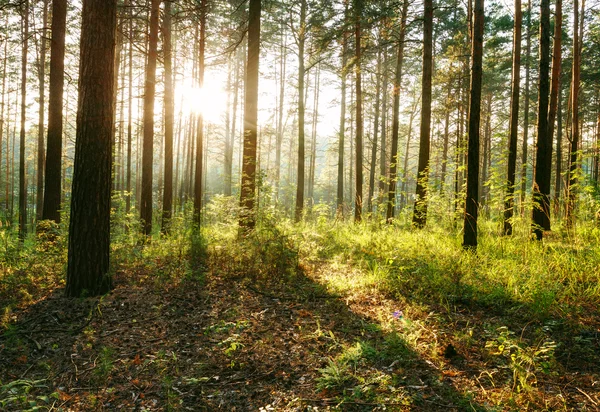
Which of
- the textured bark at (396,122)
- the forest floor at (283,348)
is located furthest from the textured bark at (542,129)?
the textured bark at (396,122)

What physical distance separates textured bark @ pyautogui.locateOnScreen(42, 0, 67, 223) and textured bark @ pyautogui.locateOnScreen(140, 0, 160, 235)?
6.74ft

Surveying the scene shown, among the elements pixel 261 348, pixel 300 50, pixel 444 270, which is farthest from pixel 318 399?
pixel 300 50

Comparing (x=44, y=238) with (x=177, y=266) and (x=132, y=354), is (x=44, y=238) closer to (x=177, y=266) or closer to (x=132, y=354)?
(x=177, y=266)

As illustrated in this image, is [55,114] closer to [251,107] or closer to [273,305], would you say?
[251,107]

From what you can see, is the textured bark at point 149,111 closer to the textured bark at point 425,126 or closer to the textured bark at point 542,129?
the textured bark at point 425,126

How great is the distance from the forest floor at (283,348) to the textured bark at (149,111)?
439cm

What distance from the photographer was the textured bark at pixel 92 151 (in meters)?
4.62

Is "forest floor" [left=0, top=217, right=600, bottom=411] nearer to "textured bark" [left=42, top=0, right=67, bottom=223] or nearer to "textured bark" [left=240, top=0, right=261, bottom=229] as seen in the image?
"textured bark" [left=240, top=0, right=261, bottom=229]

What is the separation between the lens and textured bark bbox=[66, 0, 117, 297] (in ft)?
15.2

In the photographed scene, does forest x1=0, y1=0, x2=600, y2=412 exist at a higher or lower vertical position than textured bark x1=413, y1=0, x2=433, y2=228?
lower

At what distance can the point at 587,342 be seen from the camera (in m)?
3.35

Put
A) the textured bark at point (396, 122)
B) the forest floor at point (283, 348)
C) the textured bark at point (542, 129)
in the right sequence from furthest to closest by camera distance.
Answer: the textured bark at point (396, 122)
the textured bark at point (542, 129)
the forest floor at point (283, 348)

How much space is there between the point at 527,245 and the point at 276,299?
498cm

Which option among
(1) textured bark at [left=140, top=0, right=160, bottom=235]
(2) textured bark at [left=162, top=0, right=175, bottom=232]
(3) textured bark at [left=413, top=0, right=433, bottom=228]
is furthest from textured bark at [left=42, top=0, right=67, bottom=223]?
(3) textured bark at [left=413, top=0, right=433, bottom=228]
